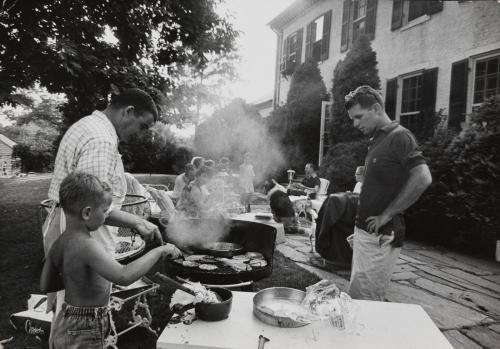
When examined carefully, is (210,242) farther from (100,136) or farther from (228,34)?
(228,34)

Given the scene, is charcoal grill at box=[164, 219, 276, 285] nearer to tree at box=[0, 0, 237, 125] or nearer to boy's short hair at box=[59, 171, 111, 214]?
boy's short hair at box=[59, 171, 111, 214]

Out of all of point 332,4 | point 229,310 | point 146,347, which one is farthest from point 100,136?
point 332,4

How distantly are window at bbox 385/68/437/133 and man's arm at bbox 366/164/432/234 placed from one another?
7.36 meters

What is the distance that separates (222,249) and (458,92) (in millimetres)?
7833

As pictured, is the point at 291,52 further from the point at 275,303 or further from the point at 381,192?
the point at 275,303

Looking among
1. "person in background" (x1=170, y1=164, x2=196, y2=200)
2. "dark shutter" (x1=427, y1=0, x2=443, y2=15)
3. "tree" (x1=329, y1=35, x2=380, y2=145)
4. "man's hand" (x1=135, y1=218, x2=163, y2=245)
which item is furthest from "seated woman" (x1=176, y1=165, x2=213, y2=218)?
"dark shutter" (x1=427, y1=0, x2=443, y2=15)

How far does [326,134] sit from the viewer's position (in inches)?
500

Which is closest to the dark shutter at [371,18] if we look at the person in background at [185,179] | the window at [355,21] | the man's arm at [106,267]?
the window at [355,21]

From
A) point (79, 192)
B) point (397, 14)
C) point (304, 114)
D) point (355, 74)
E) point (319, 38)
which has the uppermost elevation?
point (319, 38)

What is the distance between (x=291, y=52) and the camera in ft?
56.2

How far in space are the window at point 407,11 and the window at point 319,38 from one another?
3602mm

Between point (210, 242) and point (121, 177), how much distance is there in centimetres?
183

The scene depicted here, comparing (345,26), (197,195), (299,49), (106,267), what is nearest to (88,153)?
(106,267)

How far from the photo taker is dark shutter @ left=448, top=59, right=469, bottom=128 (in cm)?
837
